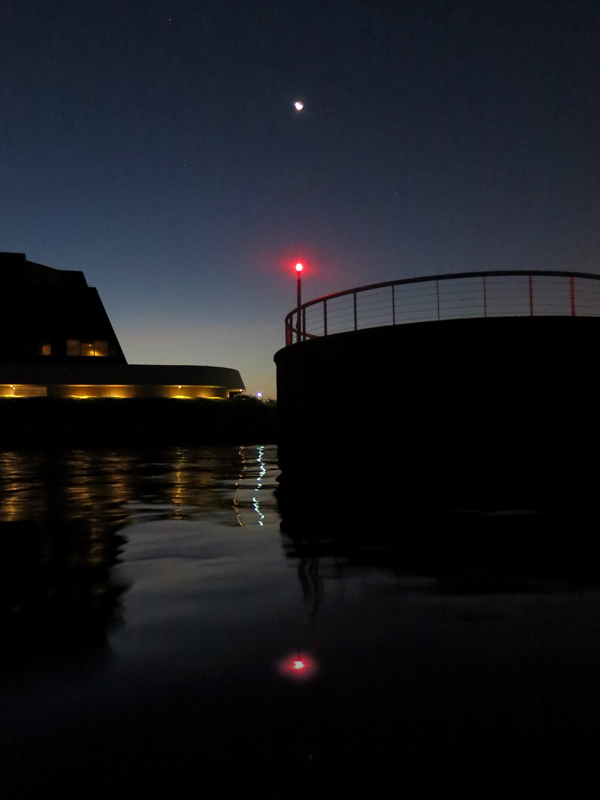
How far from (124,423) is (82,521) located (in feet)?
101

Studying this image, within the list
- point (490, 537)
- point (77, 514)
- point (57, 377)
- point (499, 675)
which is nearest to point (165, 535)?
point (77, 514)

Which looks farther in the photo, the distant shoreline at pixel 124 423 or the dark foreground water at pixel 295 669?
the distant shoreline at pixel 124 423

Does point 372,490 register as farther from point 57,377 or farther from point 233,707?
point 57,377

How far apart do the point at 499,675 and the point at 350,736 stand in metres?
1.20

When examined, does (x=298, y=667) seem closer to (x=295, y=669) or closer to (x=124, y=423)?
(x=295, y=669)

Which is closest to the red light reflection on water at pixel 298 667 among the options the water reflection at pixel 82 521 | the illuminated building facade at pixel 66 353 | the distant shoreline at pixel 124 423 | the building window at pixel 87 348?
the water reflection at pixel 82 521

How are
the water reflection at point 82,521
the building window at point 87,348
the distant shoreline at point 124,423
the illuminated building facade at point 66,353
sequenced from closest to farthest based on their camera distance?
the water reflection at point 82,521 → the distant shoreline at point 124,423 → the illuminated building facade at point 66,353 → the building window at point 87,348

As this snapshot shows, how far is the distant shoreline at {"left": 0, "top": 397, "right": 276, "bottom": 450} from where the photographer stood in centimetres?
3806

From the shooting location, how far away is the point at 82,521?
9781 mm

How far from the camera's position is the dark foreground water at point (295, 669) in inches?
114

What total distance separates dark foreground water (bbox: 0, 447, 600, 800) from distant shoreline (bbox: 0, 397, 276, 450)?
31.8 metres

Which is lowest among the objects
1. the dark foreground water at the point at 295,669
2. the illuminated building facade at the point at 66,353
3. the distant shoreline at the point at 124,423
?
the dark foreground water at the point at 295,669

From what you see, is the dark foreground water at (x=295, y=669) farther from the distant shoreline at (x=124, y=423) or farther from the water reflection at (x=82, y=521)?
the distant shoreline at (x=124, y=423)

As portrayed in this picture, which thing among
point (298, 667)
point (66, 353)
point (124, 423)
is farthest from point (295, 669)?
point (66, 353)
